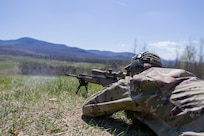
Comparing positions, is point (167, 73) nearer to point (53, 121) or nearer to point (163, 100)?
point (163, 100)

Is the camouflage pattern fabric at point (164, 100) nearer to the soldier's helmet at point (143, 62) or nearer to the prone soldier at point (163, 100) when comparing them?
the prone soldier at point (163, 100)

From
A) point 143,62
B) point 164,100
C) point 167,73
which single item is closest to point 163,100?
point 164,100

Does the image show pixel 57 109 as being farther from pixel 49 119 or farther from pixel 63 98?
pixel 63 98

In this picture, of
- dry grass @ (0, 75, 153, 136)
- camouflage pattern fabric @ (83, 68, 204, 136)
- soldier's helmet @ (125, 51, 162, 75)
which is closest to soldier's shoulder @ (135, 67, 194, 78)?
camouflage pattern fabric @ (83, 68, 204, 136)

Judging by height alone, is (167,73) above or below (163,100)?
above

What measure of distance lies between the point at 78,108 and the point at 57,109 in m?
0.34

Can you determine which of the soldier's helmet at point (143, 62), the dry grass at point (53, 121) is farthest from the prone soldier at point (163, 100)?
the soldier's helmet at point (143, 62)

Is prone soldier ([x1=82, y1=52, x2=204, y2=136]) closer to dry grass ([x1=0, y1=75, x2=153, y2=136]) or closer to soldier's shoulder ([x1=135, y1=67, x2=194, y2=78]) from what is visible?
soldier's shoulder ([x1=135, y1=67, x2=194, y2=78])

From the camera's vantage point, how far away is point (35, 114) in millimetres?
3496

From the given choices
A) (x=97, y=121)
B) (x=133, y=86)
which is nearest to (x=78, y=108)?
(x=97, y=121)

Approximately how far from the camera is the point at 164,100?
8.41 feet

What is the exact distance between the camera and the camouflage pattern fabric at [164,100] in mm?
2332

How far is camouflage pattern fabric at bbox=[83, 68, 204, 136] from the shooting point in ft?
7.65

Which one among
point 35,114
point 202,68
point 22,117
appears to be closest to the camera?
point 22,117
